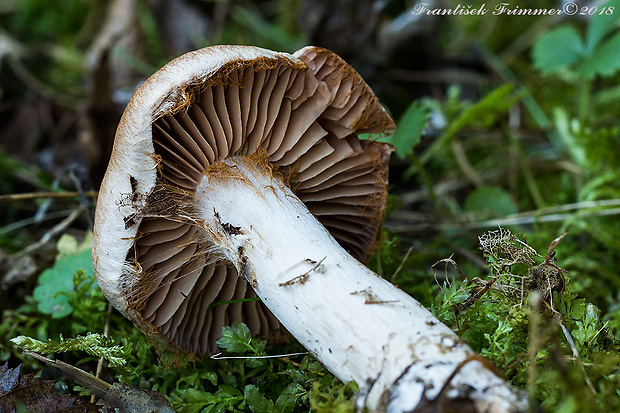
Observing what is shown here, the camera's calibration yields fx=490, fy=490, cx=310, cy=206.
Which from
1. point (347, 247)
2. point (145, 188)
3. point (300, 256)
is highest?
point (145, 188)

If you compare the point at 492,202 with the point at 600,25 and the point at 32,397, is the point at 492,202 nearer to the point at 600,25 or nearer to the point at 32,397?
the point at 600,25

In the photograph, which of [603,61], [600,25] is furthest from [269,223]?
[600,25]

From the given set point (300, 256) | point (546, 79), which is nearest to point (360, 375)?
point (300, 256)

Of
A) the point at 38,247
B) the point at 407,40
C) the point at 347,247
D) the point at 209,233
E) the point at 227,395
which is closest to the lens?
the point at 227,395

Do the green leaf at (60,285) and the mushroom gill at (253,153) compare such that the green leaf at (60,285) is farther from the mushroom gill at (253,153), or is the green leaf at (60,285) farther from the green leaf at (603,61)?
the green leaf at (603,61)

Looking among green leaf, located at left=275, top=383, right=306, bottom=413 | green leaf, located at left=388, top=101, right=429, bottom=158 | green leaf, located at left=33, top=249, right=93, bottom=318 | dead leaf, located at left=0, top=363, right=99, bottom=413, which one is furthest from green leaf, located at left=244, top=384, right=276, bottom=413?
green leaf, located at left=388, top=101, right=429, bottom=158

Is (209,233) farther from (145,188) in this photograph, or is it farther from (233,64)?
(233,64)

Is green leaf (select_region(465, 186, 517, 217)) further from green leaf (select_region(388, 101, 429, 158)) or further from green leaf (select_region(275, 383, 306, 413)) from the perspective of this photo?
green leaf (select_region(275, 383, 306, 413))
